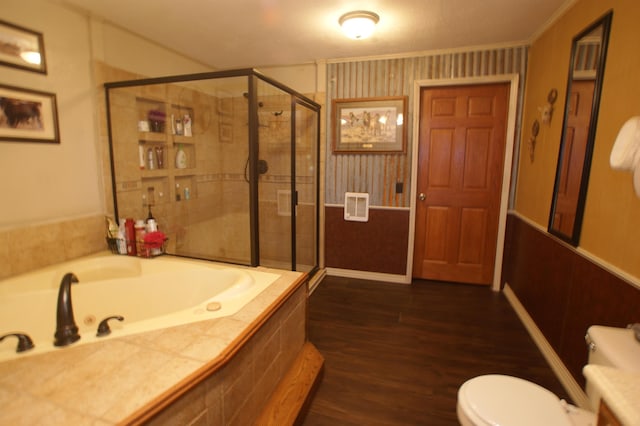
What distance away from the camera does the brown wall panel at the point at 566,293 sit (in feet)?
4.92

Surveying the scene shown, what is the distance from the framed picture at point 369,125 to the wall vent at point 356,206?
1.56 ft

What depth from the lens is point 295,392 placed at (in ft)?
5.35

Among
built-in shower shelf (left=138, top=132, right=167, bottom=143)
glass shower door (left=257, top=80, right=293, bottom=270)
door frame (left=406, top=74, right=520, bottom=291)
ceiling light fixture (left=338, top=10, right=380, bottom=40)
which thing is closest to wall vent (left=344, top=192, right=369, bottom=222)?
door frame (left=406, top=74, right=520, bottom=291)

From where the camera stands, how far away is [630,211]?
4.78 feet

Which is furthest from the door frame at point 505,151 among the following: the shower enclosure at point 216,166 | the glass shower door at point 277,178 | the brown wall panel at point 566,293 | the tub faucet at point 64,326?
the tub faucet at point 64,326

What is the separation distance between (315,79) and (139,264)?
8.33 ft

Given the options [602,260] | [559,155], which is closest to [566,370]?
[602,260]

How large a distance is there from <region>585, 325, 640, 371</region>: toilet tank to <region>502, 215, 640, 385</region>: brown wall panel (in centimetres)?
29

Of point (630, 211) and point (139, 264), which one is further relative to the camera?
point (139, 264)

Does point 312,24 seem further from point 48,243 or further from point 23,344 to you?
point 23,344

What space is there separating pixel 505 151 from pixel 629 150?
205cm

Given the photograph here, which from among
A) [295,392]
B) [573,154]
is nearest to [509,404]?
[295,392]

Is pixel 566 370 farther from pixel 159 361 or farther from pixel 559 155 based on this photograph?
pixel 159 361

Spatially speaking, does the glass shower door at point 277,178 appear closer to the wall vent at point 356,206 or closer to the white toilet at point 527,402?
the wall vent at point 356,206
